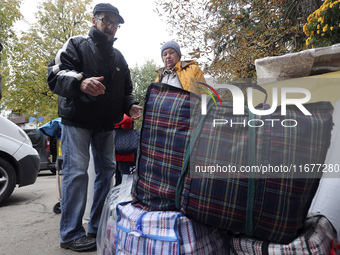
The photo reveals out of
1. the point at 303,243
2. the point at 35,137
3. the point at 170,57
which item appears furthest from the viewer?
the point at 35,137

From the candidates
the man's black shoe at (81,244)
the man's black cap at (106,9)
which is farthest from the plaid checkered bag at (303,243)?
the man's black cap at (106,9)

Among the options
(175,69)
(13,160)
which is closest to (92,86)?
(175,69)

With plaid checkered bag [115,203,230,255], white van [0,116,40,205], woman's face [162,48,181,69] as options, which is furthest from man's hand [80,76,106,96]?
white van [0,116,40,205]

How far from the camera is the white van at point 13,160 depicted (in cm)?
412

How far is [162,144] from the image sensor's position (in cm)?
147

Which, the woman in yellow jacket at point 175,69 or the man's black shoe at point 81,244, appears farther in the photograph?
the woman in yellow jacket at point 175,69

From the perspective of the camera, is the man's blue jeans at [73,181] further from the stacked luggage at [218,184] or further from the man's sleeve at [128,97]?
the stacked luggage at [218,184]

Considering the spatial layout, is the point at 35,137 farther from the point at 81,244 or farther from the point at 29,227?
the point at 81,244

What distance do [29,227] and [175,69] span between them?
227 cm

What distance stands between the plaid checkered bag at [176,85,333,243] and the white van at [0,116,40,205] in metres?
3.67

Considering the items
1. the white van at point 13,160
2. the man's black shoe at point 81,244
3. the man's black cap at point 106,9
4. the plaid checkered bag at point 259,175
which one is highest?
the man's black cap at point 106,9

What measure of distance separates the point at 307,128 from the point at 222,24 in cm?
556

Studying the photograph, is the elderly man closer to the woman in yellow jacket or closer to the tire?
the woman in yellow jacket

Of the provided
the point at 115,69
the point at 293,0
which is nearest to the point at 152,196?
the point at 115,69
